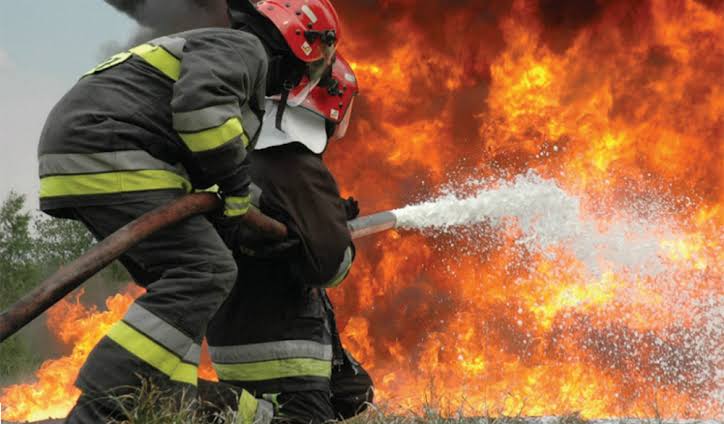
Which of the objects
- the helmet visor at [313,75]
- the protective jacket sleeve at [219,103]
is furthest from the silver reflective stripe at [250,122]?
the helmet visor at [313,75]

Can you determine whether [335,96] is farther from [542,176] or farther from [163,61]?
[542,176]

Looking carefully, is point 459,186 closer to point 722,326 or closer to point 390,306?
point 390,306

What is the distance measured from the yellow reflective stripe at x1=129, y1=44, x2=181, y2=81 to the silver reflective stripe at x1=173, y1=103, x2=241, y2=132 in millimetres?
260

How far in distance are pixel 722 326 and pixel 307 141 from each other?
236 inches

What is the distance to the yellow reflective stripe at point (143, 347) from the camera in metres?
3.22

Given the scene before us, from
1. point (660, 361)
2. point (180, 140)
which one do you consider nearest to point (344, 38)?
point (660, 361)

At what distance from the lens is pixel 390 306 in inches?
364

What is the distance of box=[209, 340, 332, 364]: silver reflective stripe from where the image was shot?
4312mm

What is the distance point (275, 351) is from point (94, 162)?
143 centimetres

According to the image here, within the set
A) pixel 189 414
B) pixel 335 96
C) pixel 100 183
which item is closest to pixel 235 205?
pixel 100 183

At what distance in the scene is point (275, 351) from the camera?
4312 mm

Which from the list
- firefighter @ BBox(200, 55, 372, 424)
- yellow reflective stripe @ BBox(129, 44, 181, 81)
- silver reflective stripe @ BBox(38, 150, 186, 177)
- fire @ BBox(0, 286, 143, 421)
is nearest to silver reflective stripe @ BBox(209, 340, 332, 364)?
firefighter @ BBox(200, 55, 372, 424)

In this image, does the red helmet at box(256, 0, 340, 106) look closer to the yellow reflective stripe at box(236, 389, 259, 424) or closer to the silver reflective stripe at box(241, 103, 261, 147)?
the silver reflective stripe at box(241, 103, 261, 147)

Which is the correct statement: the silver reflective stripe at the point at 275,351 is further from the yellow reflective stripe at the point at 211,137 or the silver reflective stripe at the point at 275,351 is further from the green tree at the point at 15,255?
the green tree at the point at 15,255
